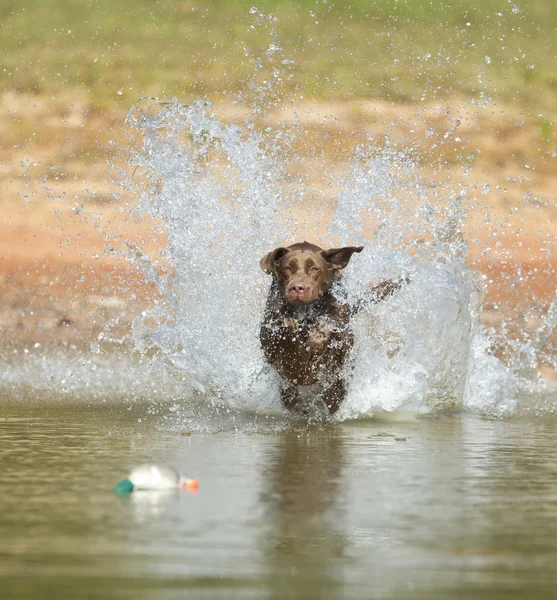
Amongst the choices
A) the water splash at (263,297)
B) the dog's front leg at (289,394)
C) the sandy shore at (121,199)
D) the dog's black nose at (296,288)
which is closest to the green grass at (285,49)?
the sandy shore at (121,199)

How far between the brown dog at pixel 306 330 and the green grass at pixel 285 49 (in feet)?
47.9

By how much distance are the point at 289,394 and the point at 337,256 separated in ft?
3.38

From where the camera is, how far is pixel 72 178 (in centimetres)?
2188

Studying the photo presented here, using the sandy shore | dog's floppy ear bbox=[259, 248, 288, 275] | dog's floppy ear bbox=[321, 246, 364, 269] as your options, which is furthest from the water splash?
the sandy shore

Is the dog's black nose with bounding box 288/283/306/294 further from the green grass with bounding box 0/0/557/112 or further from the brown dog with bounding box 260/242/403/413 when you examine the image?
the green grass with bounding box 0/0/557/112

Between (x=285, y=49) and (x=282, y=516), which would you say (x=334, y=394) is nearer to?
(x=282, y=516)

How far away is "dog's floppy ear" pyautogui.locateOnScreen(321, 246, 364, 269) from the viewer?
980cm

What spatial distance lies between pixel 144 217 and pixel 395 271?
986 centimetres

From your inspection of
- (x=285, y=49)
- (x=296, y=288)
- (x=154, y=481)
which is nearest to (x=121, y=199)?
(x=285, y=49)

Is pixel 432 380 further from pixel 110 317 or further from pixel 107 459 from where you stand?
pixel 110 317

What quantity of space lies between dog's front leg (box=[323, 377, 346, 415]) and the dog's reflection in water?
1.42m

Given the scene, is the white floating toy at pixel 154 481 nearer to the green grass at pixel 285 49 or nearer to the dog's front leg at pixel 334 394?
the dog's front leg at pixel 334 394

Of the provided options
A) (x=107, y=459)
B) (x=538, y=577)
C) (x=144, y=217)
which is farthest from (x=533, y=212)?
(x=538, y=577)

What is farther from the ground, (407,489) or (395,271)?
(395,271)
